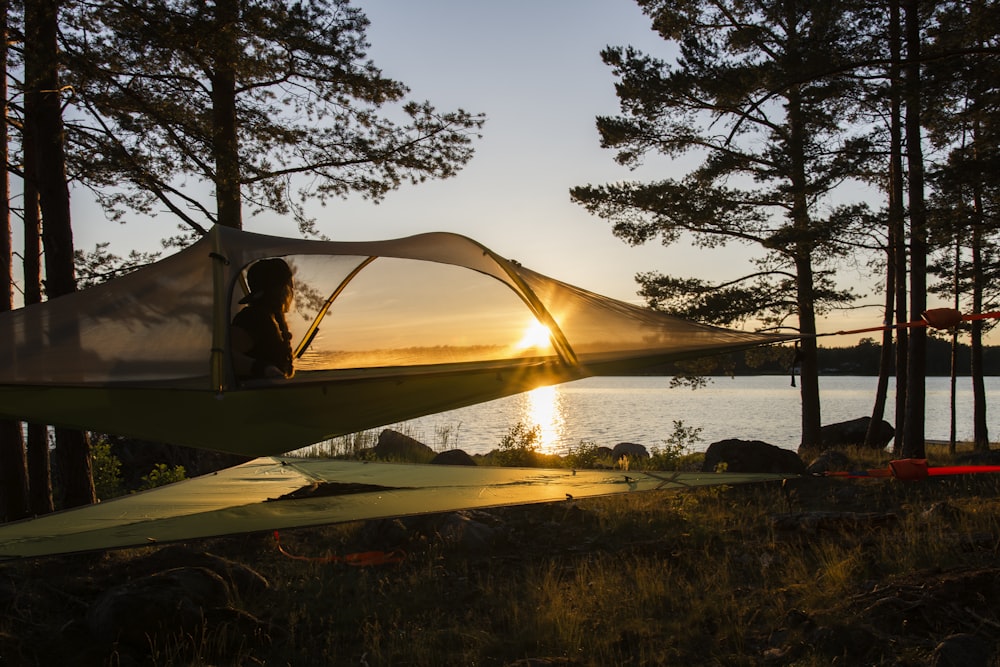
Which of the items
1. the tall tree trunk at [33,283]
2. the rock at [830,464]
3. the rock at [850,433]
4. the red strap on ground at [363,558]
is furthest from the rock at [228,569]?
the rock at [850,433]

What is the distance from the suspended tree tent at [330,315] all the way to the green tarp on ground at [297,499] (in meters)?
0.44

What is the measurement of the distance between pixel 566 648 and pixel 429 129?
22.7 feet

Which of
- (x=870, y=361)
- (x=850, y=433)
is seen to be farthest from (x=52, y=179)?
(x=870, y=361)

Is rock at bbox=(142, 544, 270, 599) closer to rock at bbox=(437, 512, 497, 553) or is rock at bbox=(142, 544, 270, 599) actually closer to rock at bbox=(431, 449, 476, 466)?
rock at bbox=(437, 512, 497, 553)

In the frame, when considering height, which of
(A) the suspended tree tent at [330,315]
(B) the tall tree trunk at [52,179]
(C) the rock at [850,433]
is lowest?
(C) the rock at [850,433]

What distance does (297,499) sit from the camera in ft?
15.1

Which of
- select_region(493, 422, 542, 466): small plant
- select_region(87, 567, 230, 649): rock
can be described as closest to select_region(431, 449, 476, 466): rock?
select_region(493, 422, 542, 466): small plant

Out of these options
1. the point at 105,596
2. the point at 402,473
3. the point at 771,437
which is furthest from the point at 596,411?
the point at 105,596

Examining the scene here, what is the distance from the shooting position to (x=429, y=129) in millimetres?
9094

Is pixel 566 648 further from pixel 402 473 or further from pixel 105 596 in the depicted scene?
pixel 402 473

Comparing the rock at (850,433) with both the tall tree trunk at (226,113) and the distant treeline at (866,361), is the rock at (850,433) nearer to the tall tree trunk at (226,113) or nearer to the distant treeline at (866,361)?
the distant treeline at (866,361)

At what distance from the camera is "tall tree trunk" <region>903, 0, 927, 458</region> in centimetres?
1043

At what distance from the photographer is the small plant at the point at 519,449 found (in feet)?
31.1

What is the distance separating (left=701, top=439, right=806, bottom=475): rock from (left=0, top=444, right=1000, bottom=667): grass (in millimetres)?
2610
